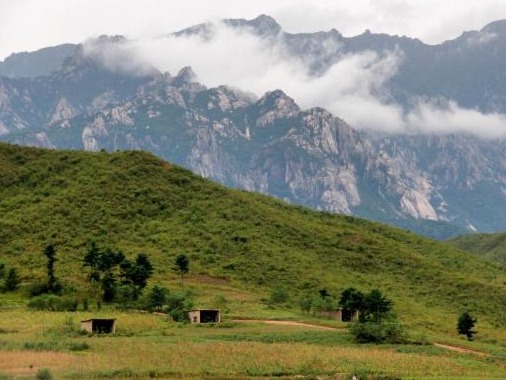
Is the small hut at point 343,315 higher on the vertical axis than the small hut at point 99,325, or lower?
higher

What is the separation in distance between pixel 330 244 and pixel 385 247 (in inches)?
476

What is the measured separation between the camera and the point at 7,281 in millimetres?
111188

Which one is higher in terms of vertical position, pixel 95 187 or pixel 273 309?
pixel 95 187

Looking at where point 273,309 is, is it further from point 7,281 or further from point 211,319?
point 7,281

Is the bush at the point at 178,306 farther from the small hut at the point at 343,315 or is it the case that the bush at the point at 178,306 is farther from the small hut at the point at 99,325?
the small hut at the point at 343,315

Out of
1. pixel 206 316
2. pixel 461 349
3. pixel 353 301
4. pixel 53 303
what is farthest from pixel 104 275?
pixel 461 349

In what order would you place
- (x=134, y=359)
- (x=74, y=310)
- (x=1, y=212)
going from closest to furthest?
(x=134, y=359), (x=74, y=310), (x=1, y=212)

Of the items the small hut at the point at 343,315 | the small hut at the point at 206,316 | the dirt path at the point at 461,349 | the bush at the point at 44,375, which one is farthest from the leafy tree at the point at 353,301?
the bush at the point at 44,375

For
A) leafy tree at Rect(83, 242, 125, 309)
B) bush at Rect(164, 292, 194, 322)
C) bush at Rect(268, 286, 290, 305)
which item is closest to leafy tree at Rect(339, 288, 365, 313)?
bush at Rect(268, 286, 290, 305)

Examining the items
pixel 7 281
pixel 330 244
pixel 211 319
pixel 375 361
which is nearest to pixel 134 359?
Answer: pixel 375 361

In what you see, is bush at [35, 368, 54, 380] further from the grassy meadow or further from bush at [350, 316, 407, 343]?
bush at [350, 316, 407, 343]

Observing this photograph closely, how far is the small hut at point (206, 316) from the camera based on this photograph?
93.7 meters

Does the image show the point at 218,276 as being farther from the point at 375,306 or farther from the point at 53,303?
the point at 375,306

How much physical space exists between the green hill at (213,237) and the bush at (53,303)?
14.0 m
